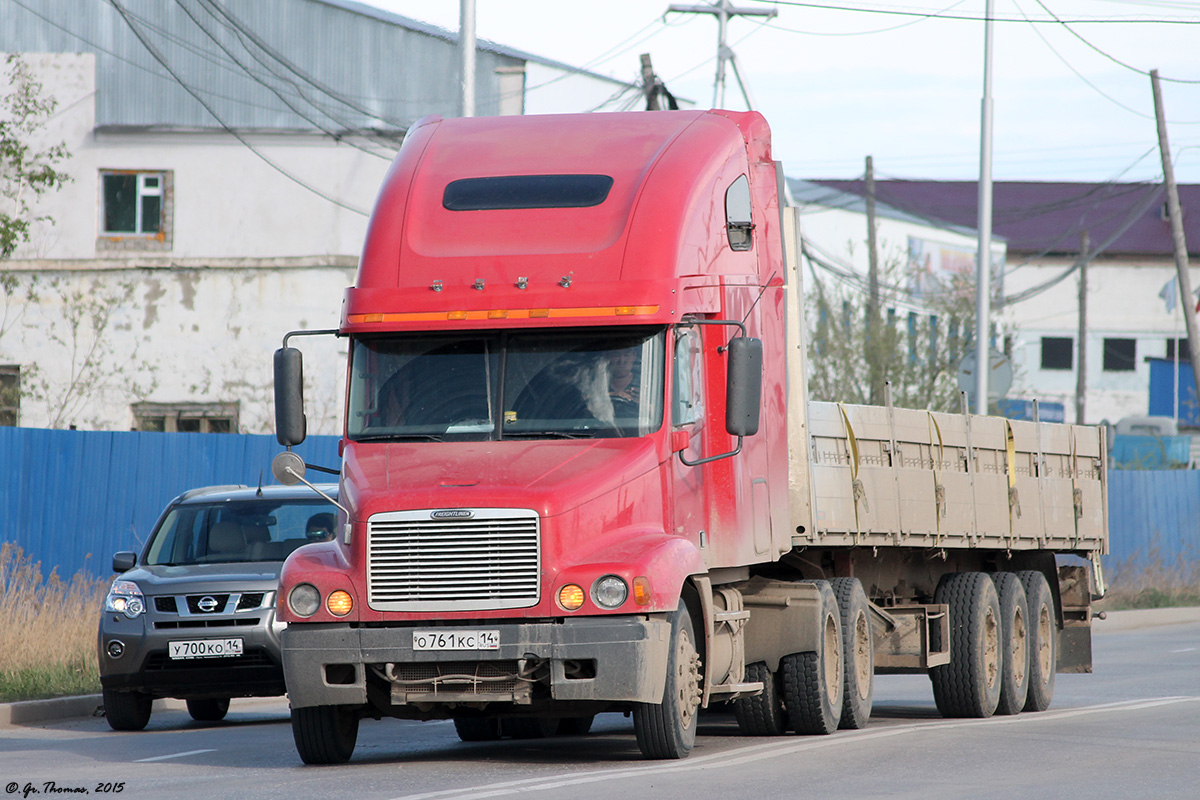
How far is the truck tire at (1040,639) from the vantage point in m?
16.0

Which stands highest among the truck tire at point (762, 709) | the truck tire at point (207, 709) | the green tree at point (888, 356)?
the green tree at point (888, 356)

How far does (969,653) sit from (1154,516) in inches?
865

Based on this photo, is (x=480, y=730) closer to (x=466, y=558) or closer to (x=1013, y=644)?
(x=466, y=558)

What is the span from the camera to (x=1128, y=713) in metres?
14.2

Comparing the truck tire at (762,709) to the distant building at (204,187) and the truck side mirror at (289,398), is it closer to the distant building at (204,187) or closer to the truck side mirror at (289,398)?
the truck side mirror at (289,398)

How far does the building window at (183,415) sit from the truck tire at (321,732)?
2141cm

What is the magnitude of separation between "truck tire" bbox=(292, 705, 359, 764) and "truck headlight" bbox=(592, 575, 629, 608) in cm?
177

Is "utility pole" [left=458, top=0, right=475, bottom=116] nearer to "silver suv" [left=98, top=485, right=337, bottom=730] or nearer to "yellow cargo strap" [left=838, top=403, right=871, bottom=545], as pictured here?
"silver suv" [left=98, top=485, right=337, bottom=730]

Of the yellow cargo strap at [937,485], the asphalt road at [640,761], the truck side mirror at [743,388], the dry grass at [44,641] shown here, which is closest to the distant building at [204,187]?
the dry grass at [44,641]

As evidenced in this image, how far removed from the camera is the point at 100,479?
73.0ft

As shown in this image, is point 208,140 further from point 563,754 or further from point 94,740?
point 563,754

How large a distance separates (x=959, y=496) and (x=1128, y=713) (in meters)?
2.09

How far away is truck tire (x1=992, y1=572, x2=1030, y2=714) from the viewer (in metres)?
15.3

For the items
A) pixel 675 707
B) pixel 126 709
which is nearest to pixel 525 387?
pixel 675 707
